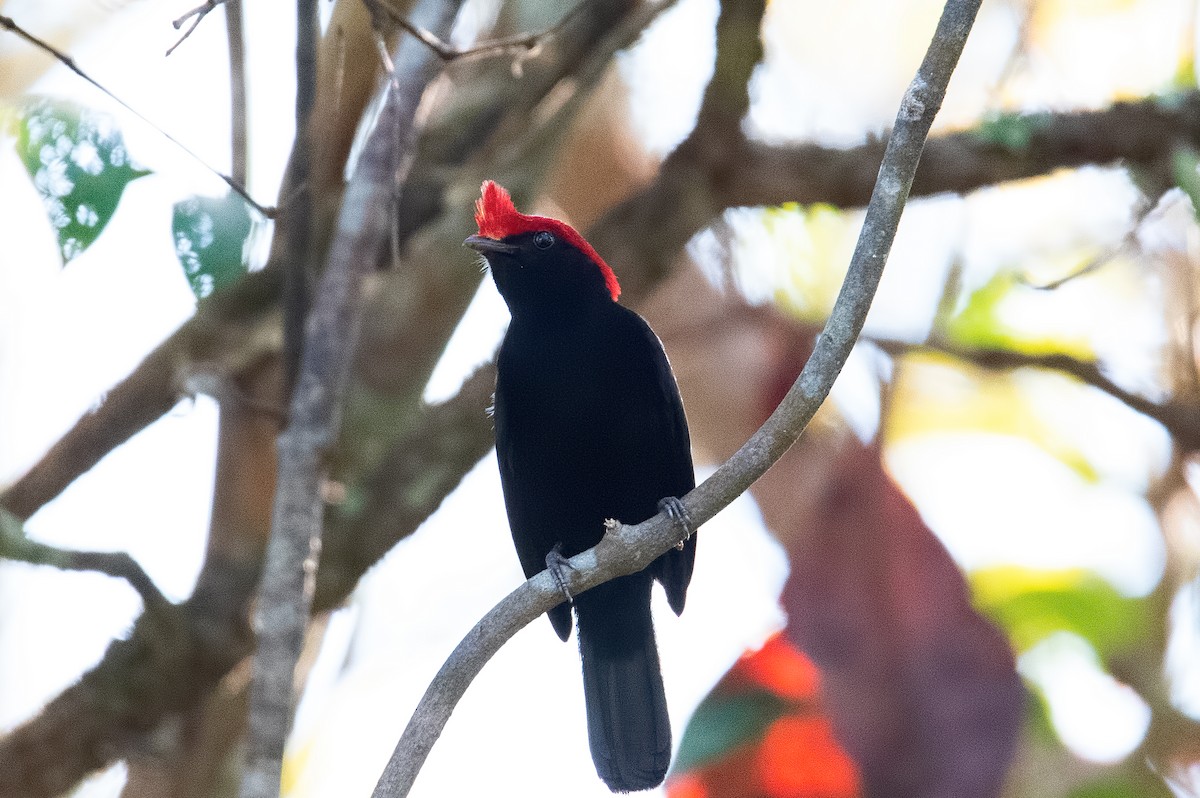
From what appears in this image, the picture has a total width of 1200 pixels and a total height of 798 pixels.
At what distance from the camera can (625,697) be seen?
3.91 m

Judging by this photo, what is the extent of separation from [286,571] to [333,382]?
0.60 metres

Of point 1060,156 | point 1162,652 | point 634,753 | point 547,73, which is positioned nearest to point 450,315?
point 547,73

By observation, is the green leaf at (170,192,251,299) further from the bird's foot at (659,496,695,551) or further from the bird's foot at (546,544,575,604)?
the bird's foot at (659,496,695,551)

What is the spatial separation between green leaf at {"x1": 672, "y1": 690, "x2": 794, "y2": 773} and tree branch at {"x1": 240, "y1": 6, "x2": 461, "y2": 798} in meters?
1.43

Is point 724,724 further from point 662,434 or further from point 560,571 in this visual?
point 560,571

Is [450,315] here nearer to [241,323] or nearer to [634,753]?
[241,323]

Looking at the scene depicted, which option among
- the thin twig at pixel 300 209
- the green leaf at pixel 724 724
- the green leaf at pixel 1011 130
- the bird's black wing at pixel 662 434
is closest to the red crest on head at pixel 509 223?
the bird's black wing at pixel 662 434

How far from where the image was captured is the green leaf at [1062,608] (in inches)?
189

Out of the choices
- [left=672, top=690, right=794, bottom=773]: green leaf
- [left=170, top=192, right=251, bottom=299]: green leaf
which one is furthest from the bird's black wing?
[left=170, top=192, right=251, bottom=299]: green leaf

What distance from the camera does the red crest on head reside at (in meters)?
3.90

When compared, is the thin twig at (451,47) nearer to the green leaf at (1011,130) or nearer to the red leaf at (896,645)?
the green leaf at (1011,130)

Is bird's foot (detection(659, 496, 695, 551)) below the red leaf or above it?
above

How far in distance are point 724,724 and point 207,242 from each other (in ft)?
8.61

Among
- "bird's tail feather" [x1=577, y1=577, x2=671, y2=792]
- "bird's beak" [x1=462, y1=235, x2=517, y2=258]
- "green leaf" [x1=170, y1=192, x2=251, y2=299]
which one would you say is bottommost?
"bird's tail feather" [x1=577, y1=577, x2=671, y2=792]
